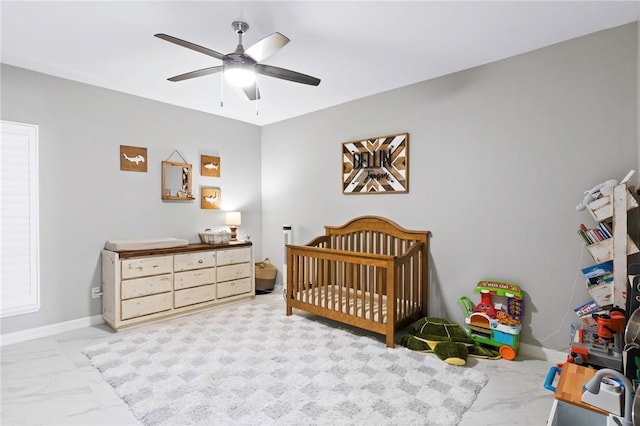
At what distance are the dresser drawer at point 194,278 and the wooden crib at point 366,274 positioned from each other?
→ 38.0 inches

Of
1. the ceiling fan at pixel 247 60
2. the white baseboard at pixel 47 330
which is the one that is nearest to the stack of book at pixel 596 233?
the ceiling fan at pixel 247 60

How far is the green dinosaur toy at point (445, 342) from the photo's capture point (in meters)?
2.60

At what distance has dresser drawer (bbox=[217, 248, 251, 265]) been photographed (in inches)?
160

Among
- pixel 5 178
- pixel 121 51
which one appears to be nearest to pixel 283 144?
pixel 121 51

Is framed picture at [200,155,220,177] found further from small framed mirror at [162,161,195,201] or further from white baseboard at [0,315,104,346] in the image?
white baseboard at [0,315,104,346]

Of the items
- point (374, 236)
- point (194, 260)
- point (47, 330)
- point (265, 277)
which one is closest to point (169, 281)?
point (194, 260)

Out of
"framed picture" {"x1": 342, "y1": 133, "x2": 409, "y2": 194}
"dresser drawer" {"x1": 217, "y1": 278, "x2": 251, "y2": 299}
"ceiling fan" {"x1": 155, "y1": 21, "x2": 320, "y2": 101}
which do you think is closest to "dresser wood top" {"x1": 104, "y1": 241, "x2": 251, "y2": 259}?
"dresser drawer" {"x1": 217, "y1": 278, "x2": 251, "y2": 299}

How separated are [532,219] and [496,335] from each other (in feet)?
3.23

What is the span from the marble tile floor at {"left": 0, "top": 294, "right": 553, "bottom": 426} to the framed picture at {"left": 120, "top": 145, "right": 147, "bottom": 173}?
188cm

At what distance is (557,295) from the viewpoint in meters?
2.60

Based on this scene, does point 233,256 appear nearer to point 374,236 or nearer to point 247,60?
point 374,236

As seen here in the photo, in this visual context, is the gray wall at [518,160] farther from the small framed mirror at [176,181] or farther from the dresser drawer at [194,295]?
the small framed mirror at [176,181]

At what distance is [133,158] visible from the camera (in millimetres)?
3768

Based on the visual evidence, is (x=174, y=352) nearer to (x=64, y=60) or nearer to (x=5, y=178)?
(x=5, y=178)
